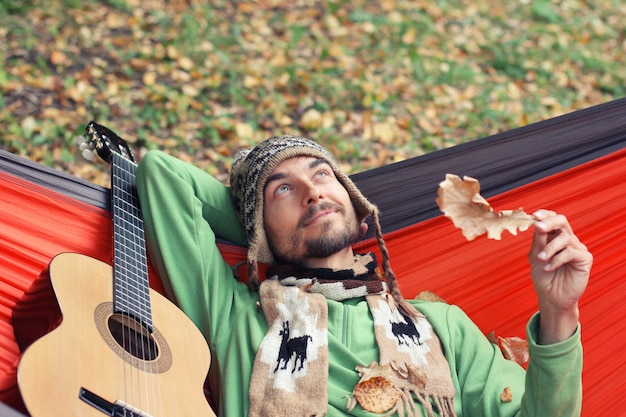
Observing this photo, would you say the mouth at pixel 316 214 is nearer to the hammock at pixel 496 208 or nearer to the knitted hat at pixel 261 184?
the knitted hat at pixel 261 184

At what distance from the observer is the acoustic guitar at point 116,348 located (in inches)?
61.3

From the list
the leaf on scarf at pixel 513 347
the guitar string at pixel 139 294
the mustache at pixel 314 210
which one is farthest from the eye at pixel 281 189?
the leaf on scarf at pixel 513 347

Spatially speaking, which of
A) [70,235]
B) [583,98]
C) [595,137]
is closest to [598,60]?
[583,98]

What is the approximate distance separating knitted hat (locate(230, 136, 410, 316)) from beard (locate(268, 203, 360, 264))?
0.30 feet

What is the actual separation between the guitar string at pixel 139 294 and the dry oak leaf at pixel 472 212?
759 mm

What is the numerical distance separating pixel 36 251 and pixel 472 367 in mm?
1184

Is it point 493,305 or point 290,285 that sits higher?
point 290,285

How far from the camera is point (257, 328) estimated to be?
2055 mm

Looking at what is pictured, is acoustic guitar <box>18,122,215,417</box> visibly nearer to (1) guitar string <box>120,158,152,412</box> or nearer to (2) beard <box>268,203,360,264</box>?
(1) guitar string <box>120,158,152,412</box>

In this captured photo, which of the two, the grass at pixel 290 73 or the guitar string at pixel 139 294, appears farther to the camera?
the grass at pixel 290 73

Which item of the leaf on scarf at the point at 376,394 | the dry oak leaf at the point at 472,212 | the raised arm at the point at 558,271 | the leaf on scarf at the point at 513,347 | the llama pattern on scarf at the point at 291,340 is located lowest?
the leaf on scarf at the point at 513,347

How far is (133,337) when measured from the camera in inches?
73.9

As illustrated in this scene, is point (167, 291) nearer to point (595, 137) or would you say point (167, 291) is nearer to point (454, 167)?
point (454, 167)

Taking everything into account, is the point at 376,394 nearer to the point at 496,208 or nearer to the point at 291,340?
the point at 291,340
